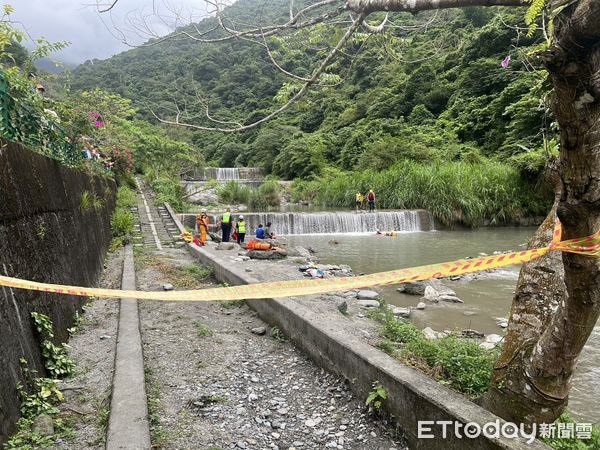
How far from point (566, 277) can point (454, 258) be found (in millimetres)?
11691

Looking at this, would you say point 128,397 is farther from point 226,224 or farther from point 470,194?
point 470,194

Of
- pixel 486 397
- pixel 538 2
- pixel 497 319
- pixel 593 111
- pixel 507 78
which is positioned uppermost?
pixel 507 78

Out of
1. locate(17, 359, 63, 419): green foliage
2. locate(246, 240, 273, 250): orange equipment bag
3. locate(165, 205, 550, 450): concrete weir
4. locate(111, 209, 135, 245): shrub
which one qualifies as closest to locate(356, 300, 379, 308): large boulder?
locate(165, 205, 550, 450): concrete weir

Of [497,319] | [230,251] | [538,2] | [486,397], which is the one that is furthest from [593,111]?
[230,251]

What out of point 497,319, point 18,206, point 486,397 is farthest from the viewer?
point 497,319

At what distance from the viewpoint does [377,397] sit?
3084mm

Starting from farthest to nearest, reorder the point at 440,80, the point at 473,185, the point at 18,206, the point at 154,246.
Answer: the point at 440,80, the point at 473,185, the point at 154,246, the point at 18,206

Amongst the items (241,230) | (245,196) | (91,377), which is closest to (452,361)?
(91,377)

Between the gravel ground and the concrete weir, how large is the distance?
1.88m

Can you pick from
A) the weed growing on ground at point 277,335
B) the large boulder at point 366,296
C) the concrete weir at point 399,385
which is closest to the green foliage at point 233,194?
the large boulder at point 366,296

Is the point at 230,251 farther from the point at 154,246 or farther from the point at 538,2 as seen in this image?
the point at 538,2

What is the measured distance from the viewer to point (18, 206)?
11.4 feet

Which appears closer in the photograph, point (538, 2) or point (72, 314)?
point (538, 2)

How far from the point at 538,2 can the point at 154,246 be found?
12045 millimetres
